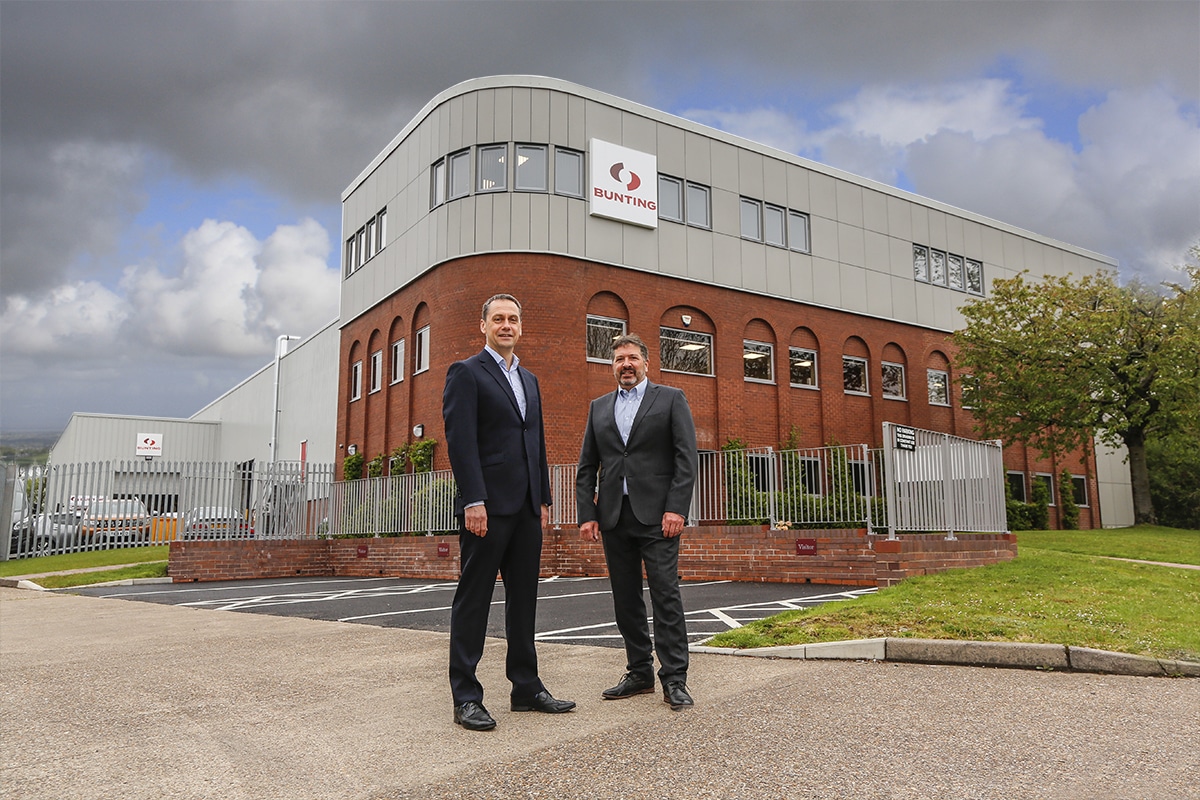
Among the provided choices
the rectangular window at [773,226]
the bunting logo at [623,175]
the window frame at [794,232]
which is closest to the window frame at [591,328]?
the bunting logo at [623,175]

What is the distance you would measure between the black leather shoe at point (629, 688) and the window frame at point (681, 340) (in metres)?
18.8

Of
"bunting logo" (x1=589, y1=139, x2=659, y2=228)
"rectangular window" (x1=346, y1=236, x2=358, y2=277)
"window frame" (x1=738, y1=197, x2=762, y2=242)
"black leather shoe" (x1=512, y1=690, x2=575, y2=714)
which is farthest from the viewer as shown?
"rectangular window" (x1=346, y1=236, x2=358, y2=277)

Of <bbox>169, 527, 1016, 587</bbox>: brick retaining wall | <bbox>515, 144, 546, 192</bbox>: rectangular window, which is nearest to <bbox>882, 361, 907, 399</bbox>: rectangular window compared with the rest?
<bbox>515, 144, 546, 192</bbox>: rectangular window

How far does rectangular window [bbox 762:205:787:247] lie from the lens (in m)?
26.3

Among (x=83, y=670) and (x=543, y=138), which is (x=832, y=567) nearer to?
(x=83, y=670)

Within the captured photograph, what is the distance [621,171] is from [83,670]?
19.3 meters

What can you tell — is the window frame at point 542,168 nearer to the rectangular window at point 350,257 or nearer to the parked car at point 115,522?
the rectangular window at point 350,257

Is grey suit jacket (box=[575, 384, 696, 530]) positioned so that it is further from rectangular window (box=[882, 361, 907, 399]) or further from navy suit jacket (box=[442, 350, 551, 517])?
rectangular window (box=[882, 361, 907, 399])

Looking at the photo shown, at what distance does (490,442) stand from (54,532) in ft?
65.6

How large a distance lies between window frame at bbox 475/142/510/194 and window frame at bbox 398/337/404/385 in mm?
5413

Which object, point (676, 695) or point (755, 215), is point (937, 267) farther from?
point (676, 695)

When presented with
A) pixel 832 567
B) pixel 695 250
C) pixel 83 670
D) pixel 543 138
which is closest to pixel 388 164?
pixel 543 138

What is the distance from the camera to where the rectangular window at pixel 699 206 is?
81.9ft

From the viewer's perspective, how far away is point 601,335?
2291 centimetres
